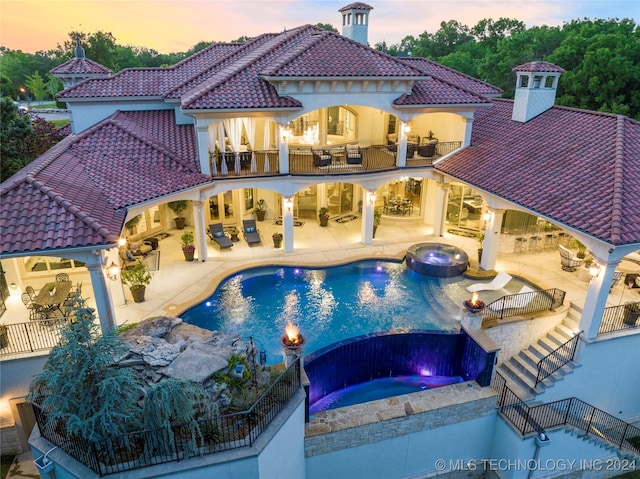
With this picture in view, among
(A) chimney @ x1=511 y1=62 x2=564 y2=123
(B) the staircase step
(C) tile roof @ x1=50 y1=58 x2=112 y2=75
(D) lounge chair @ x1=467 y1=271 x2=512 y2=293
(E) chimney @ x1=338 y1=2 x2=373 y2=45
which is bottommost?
(B) the staircase step

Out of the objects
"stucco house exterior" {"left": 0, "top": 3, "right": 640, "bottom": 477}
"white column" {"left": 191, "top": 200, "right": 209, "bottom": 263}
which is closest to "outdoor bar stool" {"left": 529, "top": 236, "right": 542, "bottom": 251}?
"stucco house exterior" {"left": 0, "top": 3, "right": 640, "bottom": 477}

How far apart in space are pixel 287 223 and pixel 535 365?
39.8ft

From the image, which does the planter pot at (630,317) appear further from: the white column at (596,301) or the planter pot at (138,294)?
the planter pot at (138,294)

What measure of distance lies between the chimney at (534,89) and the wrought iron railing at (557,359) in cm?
1182

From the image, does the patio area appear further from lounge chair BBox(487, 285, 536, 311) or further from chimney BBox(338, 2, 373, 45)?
chimney BBox(338, 2, 373, 45)

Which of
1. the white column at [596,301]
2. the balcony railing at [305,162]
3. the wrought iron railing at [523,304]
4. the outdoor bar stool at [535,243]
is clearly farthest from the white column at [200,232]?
the outdoor bar stool at [535,243]

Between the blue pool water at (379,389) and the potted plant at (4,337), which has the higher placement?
the potted plant at (4,337)

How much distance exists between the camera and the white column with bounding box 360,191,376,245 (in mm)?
21950

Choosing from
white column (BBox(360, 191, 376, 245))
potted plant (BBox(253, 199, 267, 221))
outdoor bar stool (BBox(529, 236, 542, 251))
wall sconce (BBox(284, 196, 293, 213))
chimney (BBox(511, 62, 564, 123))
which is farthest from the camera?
potted plant (BBox(253, 199, 267, 221))

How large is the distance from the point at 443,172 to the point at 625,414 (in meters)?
12.4

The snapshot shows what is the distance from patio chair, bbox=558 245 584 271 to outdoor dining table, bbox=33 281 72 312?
65.8 feet

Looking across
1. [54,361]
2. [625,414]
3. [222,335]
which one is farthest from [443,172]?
[54,361]

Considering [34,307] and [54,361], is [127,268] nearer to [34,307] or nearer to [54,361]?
[34,307]

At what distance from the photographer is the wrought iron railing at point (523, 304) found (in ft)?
49.5
